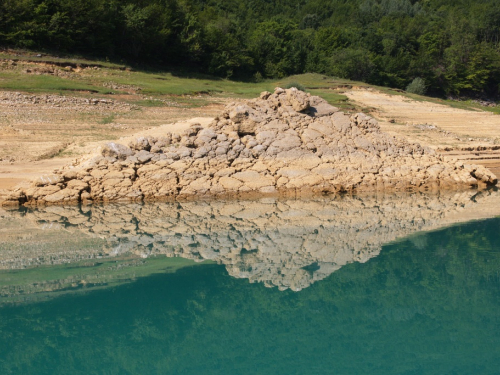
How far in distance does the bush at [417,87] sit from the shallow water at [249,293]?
36.0 m

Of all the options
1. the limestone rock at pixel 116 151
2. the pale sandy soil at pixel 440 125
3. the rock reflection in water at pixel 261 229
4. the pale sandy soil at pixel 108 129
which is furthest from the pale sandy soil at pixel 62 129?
the pale sandy soil at pixel 440 125

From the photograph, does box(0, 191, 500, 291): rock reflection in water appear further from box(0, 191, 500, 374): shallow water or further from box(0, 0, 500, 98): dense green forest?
box(0, 0, 500, 98): dense green forest

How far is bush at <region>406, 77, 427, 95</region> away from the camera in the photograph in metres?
46.5

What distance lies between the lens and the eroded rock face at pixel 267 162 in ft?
47.7

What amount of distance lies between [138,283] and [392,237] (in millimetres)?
5007

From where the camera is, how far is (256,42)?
172 feet

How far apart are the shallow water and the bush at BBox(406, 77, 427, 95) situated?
3598 cm

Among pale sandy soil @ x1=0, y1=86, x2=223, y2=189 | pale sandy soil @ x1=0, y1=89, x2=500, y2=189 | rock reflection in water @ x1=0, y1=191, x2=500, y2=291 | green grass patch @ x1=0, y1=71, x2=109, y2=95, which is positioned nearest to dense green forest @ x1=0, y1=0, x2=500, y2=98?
green grass patch @ x1=0, y1=71, x2=109, y2=95

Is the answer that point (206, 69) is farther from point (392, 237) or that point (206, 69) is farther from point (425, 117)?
point (392, 237)

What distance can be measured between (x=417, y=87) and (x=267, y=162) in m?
34.6

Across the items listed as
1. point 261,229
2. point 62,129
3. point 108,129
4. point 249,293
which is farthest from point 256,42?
point 249,293

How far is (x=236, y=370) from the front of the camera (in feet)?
19.4

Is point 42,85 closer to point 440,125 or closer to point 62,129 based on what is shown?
point 62,129

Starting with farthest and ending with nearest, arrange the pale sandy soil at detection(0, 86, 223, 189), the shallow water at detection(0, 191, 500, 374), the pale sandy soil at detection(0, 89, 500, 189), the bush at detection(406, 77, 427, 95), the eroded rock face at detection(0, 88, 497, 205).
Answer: the bush at detection(406, 77, 427, 95), the pale sandy soil at detection(0, 89, 500, 189), the pale sandy soil at detection(0, 86, 223, 189), the eroded rock face at detection(0, 88, 497, 205), the shallow water at detection(0, 191, 500, 374)
